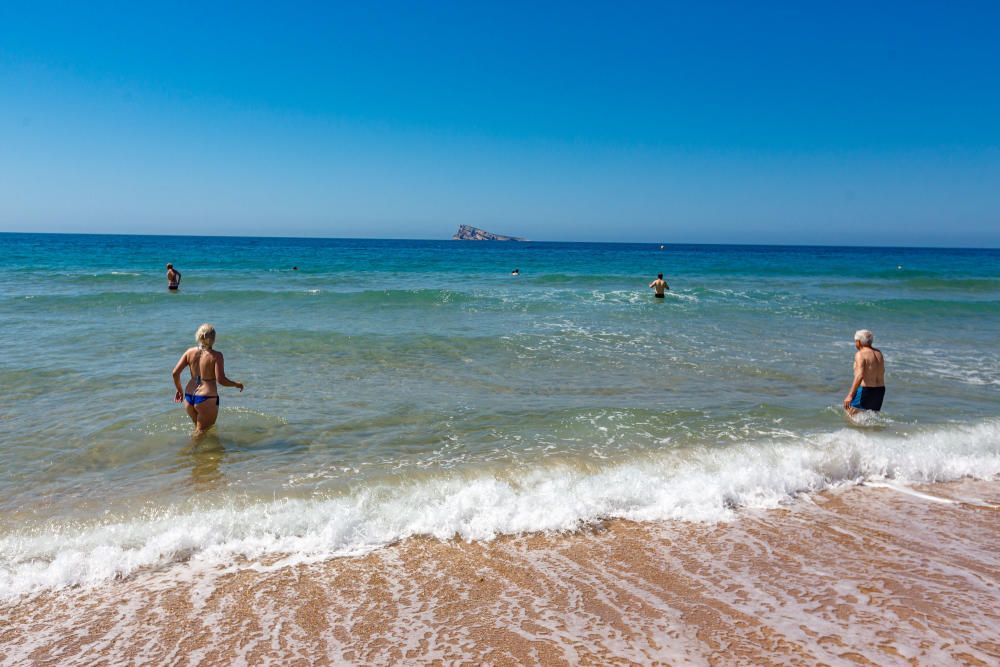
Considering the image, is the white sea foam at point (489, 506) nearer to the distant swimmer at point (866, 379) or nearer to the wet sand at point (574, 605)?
the wet sand at point (574, 605)

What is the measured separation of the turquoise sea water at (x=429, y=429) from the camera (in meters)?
4.85

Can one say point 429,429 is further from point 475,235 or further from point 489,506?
point 475,235

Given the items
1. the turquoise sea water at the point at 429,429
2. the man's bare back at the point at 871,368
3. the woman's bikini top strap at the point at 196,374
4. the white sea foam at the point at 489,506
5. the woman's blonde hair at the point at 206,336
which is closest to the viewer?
the white sea foam at the point at 489,506

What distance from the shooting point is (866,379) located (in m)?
7.77

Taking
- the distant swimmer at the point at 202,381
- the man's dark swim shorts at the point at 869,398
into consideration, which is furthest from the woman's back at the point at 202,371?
the man's dark swim shorts at the point at 869,398

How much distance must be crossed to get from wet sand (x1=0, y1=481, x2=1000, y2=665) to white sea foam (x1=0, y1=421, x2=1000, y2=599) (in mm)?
205

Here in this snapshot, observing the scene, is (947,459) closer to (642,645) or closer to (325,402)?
(642,645)

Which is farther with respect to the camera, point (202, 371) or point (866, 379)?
point (866, 379)

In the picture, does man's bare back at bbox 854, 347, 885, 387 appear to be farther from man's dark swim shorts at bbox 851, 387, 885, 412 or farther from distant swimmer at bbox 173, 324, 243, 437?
distant swimmer at bbox 173, 324, 243, 437

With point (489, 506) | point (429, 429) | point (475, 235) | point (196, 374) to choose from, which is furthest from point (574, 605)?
point (475, 235)

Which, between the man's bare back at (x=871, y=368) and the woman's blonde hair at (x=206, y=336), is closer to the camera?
the woman's blonde hair at (x=206, y=336)

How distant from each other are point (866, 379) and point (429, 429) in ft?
19.2

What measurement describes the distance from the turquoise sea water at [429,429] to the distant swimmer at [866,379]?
11.9 inches

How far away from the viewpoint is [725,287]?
31641 millimetres
